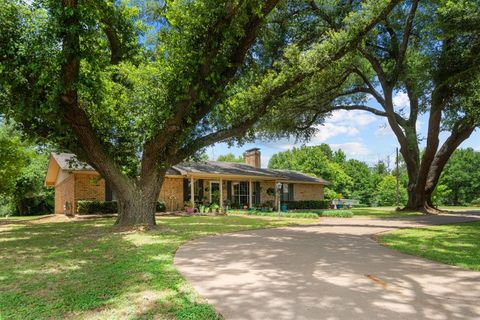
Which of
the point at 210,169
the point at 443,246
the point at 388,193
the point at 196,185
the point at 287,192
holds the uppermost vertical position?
the point at 210,169

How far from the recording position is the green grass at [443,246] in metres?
6.44

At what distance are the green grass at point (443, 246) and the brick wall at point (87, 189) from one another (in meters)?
16.1

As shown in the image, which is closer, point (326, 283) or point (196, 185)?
point (326, 283)

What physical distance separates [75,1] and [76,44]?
94 centimetres

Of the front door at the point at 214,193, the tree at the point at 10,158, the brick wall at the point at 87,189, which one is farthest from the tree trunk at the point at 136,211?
the front door at the point at 214,193

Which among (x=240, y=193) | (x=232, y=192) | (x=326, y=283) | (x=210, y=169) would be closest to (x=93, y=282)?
(x=326, y=283)

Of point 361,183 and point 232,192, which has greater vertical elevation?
point 361,183

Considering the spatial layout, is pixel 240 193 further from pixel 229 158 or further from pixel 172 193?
pixel 229 158

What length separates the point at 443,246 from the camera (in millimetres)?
8047

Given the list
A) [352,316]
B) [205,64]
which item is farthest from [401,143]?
[352,316]

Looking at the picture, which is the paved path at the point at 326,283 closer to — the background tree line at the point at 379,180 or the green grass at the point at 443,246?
the green grass at the point at 443,246

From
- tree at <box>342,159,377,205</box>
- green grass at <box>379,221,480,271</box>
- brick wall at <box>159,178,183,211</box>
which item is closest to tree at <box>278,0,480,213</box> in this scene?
green grass at <box>379,221,480,271</box>

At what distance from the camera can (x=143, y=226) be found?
11047 mm

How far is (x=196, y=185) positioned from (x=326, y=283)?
747 inches
